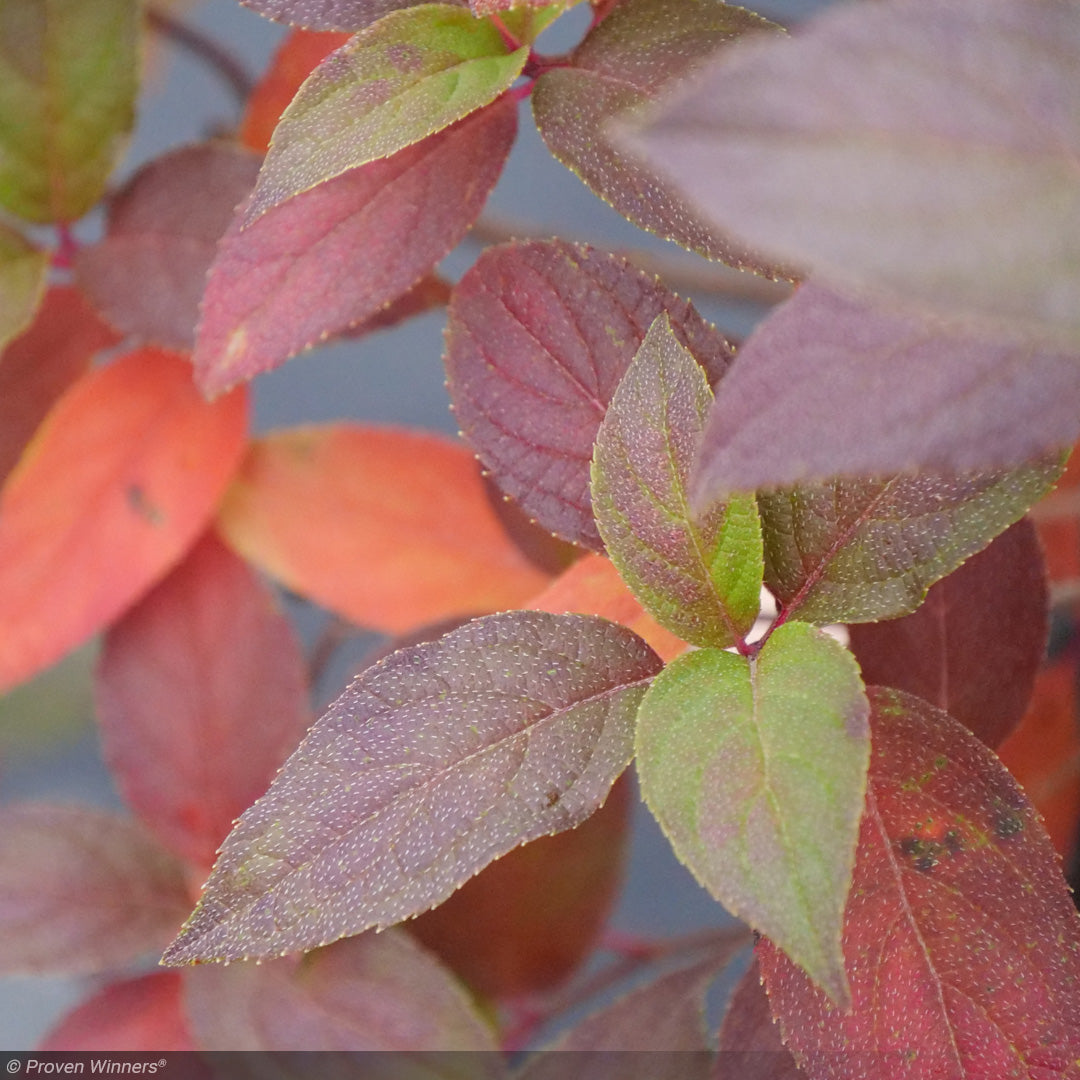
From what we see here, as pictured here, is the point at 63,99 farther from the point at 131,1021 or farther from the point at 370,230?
the point at 131,1021

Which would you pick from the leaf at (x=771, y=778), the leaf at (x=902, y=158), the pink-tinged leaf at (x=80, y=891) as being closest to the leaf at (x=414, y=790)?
the leaf at (x=771, y=778)

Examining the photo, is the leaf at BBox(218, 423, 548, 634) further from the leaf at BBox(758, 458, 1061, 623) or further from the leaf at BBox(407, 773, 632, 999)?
the leaf at BBox(758, 458, 1061, 623)

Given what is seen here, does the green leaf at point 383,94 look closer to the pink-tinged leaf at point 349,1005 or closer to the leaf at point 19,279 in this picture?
the leaf at point 19,279

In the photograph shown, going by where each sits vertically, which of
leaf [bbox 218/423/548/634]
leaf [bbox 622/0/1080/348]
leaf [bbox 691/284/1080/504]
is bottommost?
leaf [bbox 218/423/548/634]

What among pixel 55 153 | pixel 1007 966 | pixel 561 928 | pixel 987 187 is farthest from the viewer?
pixel 561 928

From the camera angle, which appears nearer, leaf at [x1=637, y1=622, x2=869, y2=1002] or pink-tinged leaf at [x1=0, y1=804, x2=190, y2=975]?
leaf at [x1=637, y1=622, x2=869, y2=1002]

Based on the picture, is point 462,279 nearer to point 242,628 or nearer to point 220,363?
point 220,363

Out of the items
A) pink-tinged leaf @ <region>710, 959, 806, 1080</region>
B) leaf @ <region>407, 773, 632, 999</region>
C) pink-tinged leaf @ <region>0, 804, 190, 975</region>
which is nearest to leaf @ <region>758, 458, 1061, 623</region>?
pink-tinged leaf @ <region>710, 959, 806, 1080</region>

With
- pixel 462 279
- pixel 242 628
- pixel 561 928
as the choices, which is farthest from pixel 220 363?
pixel 561 928
